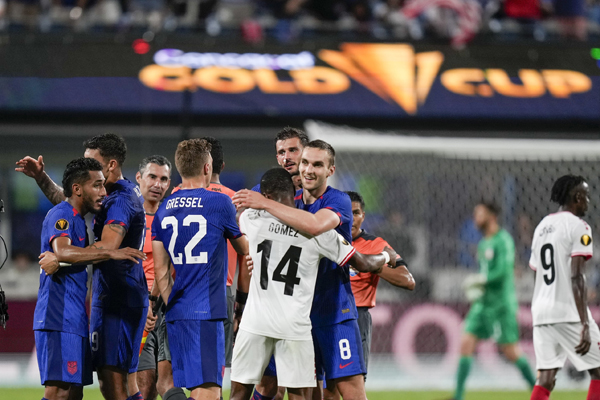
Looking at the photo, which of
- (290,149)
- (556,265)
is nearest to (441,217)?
(556,265)

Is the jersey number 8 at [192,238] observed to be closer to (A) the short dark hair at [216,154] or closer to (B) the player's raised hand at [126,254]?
(B) the player's raised hand at [126,254]

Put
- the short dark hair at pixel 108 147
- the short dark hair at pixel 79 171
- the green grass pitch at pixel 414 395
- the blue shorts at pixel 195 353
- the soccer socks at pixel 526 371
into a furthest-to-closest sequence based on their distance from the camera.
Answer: the green grass pitch at pixel 414 395 < the soccer socks at pixel 526 371 < the short dark hair at pixel 108 147 < the short dark hair at pixel 79 171 < the blue shorts at pixel 195 353

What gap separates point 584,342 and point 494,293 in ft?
9.13

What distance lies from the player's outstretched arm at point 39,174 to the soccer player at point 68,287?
25.4 inches

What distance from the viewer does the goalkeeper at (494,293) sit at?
31.4 feet

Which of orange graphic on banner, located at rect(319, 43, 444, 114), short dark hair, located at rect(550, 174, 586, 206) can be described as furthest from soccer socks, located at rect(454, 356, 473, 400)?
orange graphic on banner, located at rect(319, 43, 444, 114)

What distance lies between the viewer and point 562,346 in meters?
7.32

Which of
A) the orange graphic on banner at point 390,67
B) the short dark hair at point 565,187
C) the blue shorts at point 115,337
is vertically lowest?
the blue shorts at point 115,337

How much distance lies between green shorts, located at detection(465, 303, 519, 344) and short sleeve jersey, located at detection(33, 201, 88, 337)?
551 cm

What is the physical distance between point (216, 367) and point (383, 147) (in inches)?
A: 268

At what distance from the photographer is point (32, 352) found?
40.7 ft

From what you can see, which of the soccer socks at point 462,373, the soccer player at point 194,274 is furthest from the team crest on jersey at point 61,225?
the soccer socks at point 462,373

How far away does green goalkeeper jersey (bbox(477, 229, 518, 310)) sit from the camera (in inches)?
385

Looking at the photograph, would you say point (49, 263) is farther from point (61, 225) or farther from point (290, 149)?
point (290, 149)
